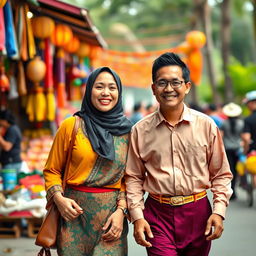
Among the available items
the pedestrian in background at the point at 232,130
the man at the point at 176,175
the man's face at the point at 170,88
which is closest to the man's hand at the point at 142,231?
the man at the point at 176,175

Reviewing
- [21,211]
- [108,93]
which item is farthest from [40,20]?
[108,93]

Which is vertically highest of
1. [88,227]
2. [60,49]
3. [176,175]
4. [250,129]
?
[60,49]

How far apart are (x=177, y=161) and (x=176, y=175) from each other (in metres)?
0.10

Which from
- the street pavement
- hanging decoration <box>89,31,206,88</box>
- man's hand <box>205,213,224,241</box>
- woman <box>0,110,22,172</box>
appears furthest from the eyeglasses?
hanging decoration <box>89,31,206,88</box>

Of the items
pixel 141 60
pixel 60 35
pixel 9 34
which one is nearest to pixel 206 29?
pixel 141 60

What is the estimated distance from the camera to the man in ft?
13.5

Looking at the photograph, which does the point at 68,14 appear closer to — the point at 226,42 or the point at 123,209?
the point at 123,209

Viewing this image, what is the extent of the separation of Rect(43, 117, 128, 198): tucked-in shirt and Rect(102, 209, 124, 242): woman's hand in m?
0.22

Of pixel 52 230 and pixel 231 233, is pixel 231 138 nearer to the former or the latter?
pixel 231 233

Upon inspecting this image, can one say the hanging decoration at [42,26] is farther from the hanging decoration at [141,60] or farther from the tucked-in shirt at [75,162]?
the hanging decoration at [141,60]

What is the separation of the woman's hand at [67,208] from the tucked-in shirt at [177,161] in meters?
0.36

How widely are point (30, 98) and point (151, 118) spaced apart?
23.6 feet

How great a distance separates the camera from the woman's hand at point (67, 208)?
418cm

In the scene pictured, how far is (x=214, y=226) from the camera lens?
13.4ft
